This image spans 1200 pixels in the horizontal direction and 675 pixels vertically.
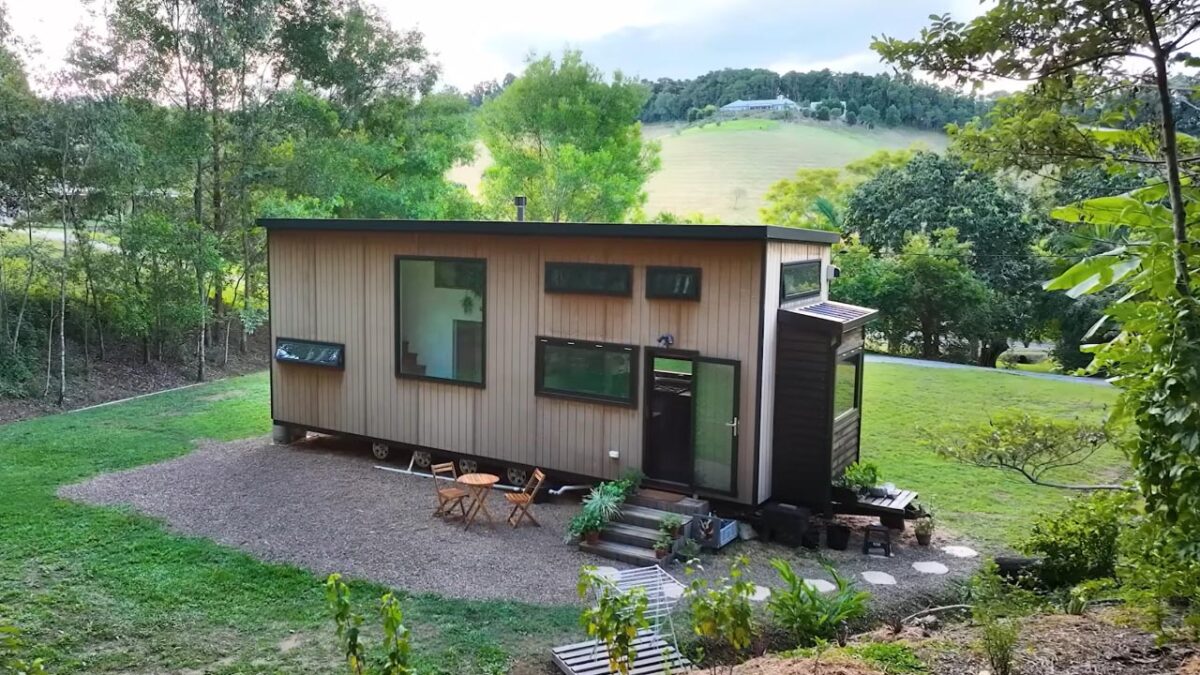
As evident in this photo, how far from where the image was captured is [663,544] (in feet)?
22.9

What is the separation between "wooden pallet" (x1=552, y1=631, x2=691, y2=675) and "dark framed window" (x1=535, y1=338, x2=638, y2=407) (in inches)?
127

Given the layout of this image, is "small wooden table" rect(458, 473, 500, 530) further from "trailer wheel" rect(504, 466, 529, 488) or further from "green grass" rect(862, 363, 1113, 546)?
"green grass" rect(862, 363, 1113, 546)

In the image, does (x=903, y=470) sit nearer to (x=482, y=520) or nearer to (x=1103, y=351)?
(x=482, y=520)

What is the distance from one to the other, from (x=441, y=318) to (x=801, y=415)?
4.29 meters

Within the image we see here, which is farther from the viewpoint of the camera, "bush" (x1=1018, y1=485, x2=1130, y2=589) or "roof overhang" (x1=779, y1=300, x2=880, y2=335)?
"roof overhang" (x1=779, y1=300, x2=880, y2=335)

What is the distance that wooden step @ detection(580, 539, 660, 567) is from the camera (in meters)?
6.91

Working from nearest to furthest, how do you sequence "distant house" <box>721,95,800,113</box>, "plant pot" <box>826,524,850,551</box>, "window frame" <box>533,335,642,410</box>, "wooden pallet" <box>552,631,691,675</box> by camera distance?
"wooden pallet" <box>552,631,691,675</box>
"plant pot" <box>826,524,850,551</box>
"window frame" <box>533,335,642,410</box>
"distant house" <box>721,95,800,113</box>

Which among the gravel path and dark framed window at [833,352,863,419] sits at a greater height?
dark framed window at [833,352,863,419]

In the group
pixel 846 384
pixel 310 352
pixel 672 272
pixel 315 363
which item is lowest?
pixel 315 363

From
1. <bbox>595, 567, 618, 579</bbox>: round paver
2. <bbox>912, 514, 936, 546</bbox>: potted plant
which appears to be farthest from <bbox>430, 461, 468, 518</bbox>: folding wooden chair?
<bbox>912, 514, 936, 546</bbox>: potted plant

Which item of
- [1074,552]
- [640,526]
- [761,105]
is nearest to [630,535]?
[640,526]

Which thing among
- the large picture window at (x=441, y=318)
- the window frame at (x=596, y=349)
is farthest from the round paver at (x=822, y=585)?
the large picture window at (x=441, y=318)

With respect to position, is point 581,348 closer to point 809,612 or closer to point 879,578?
point 879,578

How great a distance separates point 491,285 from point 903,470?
18.5 ft
